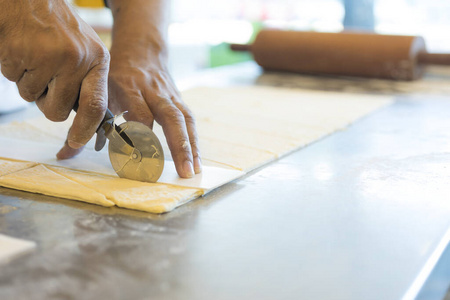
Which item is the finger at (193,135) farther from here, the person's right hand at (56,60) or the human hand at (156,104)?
the person's right hand at (56,60)

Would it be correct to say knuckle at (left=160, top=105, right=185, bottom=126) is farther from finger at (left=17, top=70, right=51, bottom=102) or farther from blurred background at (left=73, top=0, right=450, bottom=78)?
blurred background at (left=73, top=0, right=450, bottom=78)

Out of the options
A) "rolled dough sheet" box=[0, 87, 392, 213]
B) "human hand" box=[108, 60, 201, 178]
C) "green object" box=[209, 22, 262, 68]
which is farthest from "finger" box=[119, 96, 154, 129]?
"green object" box=[209, 22, 262, 68]

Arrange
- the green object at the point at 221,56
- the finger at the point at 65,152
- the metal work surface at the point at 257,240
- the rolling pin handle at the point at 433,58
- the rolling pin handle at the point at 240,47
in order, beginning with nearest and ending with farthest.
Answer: the metal work surface at the point at 257,240 < the finger at the point at 65,152 < the rolling pin handle at the point at 433,58 < the rolling pin handle at the point at 240,47 < the green object at the point at 221,56

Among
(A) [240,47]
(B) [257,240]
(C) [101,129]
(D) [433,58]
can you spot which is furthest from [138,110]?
(A) [240,47]

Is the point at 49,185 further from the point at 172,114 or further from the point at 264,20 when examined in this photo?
the point at 264,20

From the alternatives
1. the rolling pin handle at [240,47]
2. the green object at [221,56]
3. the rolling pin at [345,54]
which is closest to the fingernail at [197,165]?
the rolling pin at [345,54]

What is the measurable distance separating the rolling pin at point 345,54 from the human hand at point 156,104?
1.28 m

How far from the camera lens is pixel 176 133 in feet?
3.42

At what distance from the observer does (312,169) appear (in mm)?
1104

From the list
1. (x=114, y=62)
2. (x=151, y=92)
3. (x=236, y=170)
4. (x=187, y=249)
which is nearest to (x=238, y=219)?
(x=187, y=249)

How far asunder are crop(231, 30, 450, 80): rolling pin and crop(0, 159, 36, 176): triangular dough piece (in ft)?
5.36

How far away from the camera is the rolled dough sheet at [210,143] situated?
0.90 metres

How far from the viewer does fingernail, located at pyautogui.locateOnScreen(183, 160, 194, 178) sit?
38.4 inches

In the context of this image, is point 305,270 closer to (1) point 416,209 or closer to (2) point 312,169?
(1) point 416,209
